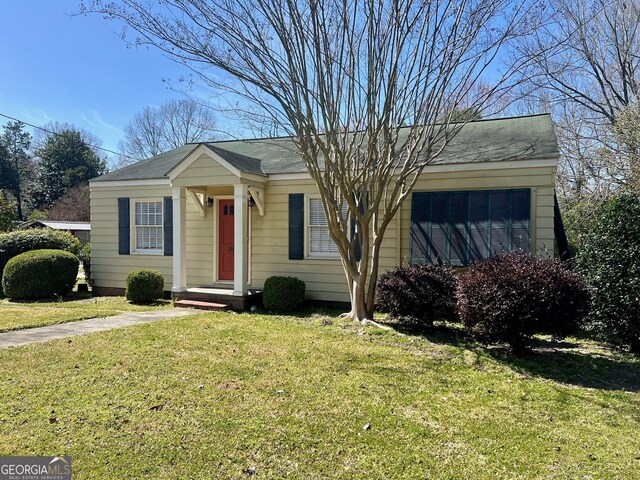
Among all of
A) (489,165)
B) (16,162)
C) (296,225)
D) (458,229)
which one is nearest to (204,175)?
(296,225)

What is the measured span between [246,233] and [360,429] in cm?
696

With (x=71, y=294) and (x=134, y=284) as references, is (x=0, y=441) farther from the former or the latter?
(x=71, y=294)

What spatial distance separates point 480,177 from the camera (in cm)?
844

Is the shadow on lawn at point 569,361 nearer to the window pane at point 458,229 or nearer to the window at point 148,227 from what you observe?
the window pane at point 458,229

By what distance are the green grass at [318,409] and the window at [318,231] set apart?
3608 mm

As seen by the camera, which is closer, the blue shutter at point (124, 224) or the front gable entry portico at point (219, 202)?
the front gable entry portico at point (219, 202)

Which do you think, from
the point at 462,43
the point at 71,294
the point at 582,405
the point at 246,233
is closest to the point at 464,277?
the point at 582,405

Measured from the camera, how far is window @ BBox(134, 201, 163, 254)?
1117cm

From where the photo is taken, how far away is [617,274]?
601 centimetres

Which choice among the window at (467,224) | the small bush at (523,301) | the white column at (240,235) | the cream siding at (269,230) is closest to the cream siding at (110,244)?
the cream siding at (269,230)

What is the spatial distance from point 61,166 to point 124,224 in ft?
106

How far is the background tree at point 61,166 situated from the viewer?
37469 mm

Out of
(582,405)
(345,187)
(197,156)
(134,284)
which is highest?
(197,156)

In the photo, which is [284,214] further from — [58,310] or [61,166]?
[61,166]
